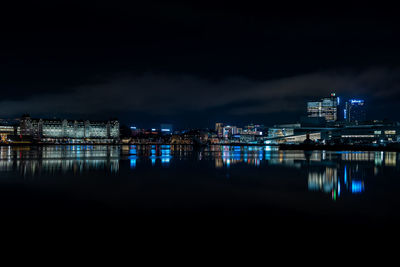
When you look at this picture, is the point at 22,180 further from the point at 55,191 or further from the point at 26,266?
the point at 26,266

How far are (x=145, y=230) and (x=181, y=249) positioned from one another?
4.26 ft

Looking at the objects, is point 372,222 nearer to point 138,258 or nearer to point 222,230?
point 222,230

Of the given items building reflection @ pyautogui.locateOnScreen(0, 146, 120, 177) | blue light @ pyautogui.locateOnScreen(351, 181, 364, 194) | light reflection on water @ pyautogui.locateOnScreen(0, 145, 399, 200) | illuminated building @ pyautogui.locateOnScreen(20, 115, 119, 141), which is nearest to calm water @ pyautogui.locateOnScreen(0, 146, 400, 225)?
blue light @ pyautogui.locateOnScreen(351, 181, 364, 194)

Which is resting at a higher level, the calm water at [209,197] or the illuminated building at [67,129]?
the illuminated building at [67,129]

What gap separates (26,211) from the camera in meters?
8.11

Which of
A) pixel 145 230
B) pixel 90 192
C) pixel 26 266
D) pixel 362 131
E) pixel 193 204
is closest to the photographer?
pixel 26 266

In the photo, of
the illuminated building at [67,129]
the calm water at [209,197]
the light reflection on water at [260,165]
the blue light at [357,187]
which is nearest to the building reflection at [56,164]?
the light reflection on water at [260,165]

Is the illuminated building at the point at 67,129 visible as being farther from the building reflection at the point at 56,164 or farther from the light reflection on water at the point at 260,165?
the light reflection on water at the point at 260,165

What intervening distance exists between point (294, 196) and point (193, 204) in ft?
11.2

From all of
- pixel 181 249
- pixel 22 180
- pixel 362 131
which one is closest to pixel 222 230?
pixel 181 249

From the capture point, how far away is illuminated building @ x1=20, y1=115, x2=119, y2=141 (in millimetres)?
143250

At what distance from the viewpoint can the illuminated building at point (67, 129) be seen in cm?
14325

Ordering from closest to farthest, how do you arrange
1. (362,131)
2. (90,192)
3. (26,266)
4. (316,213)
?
1. (26,266)
2. (316,213)
3. (90,192)
4. (362,131)

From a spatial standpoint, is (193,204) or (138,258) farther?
(193,204)
